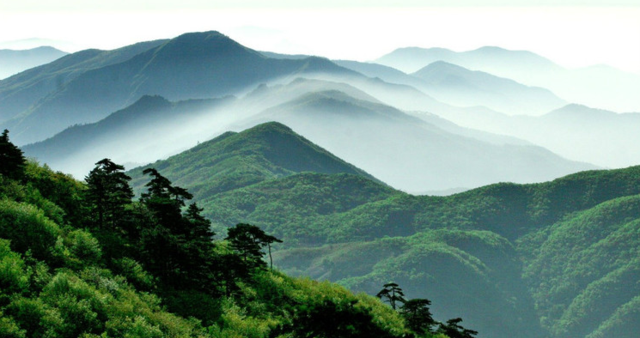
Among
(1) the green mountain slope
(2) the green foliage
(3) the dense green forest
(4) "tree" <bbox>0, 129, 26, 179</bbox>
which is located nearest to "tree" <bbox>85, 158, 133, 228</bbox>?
(3) the dense green forest

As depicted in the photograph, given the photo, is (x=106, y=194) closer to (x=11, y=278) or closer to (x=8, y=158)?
(x=8, y=158)

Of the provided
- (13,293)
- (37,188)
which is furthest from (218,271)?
(13,293)

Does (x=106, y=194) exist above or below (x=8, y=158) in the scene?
below

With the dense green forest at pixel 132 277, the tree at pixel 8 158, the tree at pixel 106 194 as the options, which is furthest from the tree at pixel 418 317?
the tree at pixel 8 158

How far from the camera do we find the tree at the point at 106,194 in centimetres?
5100

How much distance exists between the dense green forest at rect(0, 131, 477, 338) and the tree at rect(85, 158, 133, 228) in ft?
0.37

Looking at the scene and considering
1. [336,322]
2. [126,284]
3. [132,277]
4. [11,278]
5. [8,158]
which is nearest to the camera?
[336,322]

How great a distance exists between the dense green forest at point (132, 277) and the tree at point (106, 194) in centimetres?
11

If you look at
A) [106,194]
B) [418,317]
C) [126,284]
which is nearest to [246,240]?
[106,194]

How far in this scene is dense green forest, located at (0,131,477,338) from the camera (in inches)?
1291

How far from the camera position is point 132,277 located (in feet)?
146

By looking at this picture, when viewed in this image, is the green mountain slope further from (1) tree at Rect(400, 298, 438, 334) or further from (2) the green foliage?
(1) tree at Rect(400, 298, 438, 334)

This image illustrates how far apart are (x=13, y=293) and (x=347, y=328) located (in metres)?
19.9

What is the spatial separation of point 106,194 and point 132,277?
10.4 m
